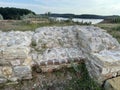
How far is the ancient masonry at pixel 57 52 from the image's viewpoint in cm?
328

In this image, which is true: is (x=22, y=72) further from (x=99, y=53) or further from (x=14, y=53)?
(x=99, y=53)

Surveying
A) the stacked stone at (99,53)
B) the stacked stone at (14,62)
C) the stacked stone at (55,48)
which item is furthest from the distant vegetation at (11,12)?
the stacked stone at (14,62)

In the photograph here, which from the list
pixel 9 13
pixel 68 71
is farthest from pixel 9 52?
pixel 9 13

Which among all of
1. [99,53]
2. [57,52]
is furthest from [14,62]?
[99,53]

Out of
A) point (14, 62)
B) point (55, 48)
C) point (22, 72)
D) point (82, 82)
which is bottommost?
point (82, 82)

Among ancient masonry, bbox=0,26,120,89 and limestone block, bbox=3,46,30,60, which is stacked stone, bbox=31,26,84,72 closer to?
ancient masonry, bbox=0,26,120,89

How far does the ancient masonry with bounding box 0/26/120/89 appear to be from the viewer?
129 inches

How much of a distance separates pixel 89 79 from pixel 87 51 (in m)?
0.50

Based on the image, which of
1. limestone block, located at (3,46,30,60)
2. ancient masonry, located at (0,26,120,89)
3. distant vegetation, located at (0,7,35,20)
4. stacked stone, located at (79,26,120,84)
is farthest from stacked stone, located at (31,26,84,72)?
distant vegetation, located at (0,7,35,20)

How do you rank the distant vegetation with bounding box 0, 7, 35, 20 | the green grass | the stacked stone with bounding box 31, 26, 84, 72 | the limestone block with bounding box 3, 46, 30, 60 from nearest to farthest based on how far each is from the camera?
the green grass
the limestone block with bounding box 3, 46, 30, 60
the stacked stone with bounding box 31, 26, 84, 72
the distant vegetation with bounding box 0, 7, 35, 20

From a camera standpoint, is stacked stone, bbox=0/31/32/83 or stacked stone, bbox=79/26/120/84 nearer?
stacked stone, bbox=79/26/120/84

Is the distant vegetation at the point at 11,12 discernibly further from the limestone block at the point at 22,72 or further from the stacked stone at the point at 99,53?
the limestone block at the point at 22,72

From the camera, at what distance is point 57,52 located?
390 centimetres

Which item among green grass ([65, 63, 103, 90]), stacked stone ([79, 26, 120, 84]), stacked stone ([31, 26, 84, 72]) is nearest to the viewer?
stacked stone ([79, 26, 120, 84])
